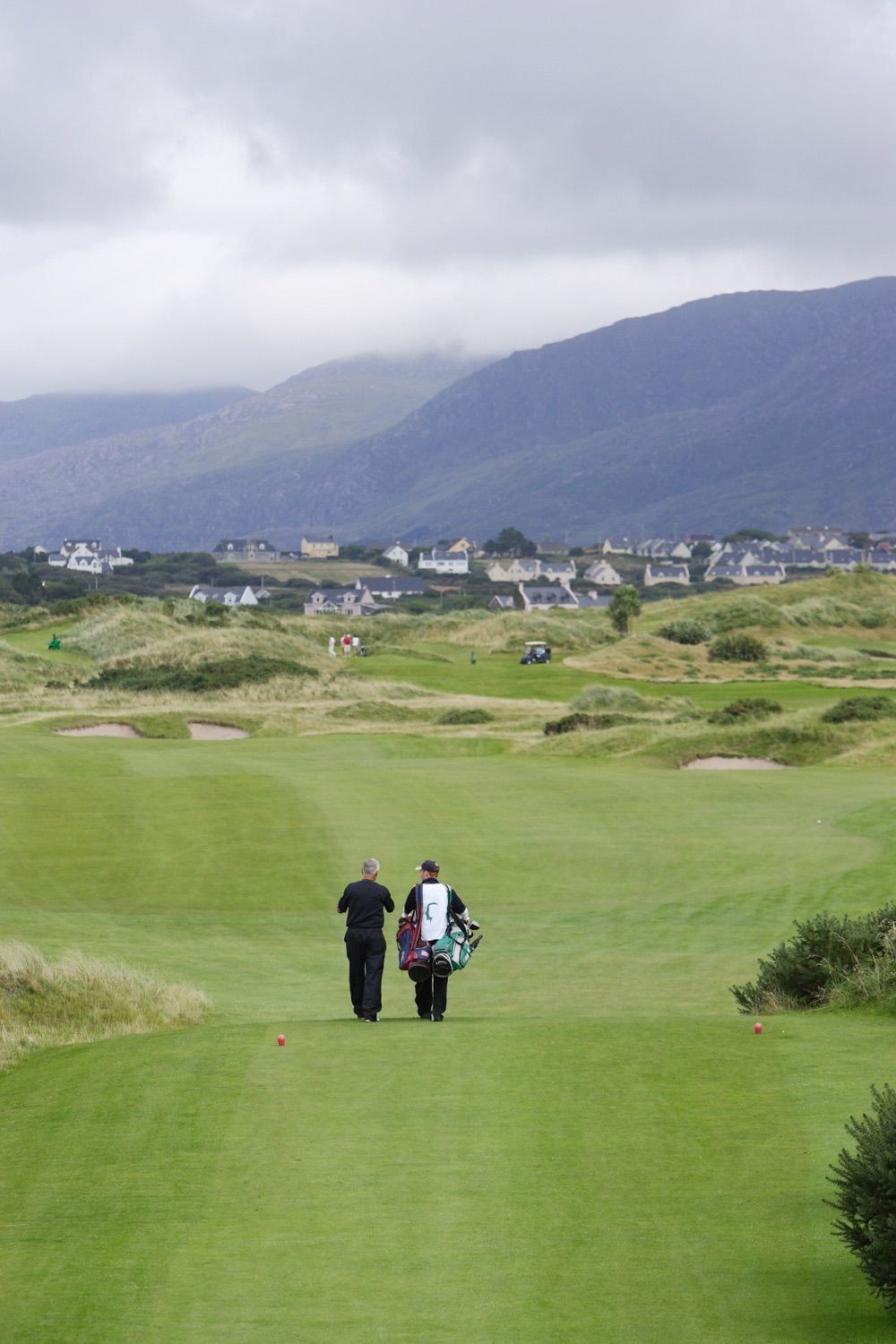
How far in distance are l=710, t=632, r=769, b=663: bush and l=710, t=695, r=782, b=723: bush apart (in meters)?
36.5

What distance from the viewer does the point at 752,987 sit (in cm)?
1570

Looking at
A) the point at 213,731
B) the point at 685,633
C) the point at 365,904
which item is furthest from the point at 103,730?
the point at 685,633

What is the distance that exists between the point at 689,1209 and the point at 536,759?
34.0 metres

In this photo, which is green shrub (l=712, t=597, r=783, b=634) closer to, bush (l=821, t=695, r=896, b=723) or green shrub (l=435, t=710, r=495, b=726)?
green shrub (l=435, t=710, r=495, b=726)

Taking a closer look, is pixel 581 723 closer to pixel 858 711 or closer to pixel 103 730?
pixel 858 711

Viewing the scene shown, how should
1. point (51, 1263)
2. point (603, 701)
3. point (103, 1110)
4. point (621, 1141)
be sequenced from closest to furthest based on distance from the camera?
point (51, 1263)
point (621, 1141)
point (103, 1110)
point (603, 701)

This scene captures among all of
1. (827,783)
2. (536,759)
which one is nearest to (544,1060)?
(827,783)

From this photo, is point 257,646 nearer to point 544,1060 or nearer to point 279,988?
point 279,988

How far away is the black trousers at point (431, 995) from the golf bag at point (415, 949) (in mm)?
79

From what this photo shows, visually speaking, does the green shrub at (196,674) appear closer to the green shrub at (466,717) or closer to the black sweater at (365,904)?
the green shrub at (466,717)

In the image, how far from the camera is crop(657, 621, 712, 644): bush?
97.9 meters

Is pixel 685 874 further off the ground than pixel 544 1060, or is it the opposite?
pixel 544 1060

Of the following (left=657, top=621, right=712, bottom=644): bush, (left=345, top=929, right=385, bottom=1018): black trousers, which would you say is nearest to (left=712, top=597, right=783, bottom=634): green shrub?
(left=657, top=621, right=712, bottom=644): bush

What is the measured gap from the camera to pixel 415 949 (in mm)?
14312
